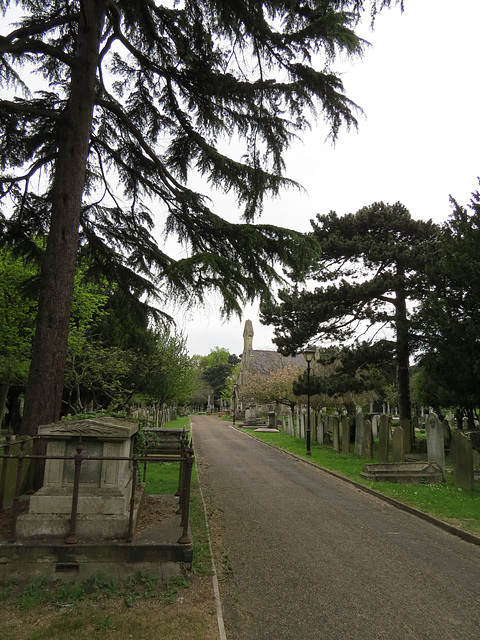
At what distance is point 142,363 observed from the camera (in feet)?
62.0

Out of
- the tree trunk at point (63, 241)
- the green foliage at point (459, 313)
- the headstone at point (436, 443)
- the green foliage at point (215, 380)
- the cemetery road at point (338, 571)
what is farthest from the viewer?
the green foliage at point (215, 380)

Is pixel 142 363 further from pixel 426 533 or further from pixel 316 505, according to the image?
pixel 426 533

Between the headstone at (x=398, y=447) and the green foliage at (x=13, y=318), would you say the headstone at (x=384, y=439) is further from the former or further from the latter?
the green foliage at (x=13, y=318)

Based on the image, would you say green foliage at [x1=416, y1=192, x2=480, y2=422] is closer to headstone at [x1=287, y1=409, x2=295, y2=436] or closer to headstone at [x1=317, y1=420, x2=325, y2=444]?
headstone at [x1=317, y1=420, x2=325, y2=444]

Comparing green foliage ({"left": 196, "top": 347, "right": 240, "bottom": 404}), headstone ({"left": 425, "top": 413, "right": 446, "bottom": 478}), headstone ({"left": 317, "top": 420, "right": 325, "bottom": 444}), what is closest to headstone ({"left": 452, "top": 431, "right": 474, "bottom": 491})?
headstone ({"left": 425, "top": 413, "right": 446, "bottom": 478})

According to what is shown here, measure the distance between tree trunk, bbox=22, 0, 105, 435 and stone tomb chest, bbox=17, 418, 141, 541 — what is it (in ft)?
4.36

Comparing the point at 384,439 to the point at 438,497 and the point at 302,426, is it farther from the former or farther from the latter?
the point at 302,426

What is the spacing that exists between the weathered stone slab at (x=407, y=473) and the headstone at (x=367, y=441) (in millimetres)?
4197

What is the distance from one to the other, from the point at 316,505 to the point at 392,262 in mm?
12591

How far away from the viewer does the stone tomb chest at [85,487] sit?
181 inches

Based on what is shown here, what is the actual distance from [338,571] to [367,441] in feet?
37.4

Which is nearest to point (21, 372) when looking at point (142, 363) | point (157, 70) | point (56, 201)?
point (142, 363)

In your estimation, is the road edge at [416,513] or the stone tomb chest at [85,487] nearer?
the stone tomb chest at [85,487]

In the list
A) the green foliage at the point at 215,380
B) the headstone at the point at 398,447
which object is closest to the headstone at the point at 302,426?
the headstone at the point at 398,447
